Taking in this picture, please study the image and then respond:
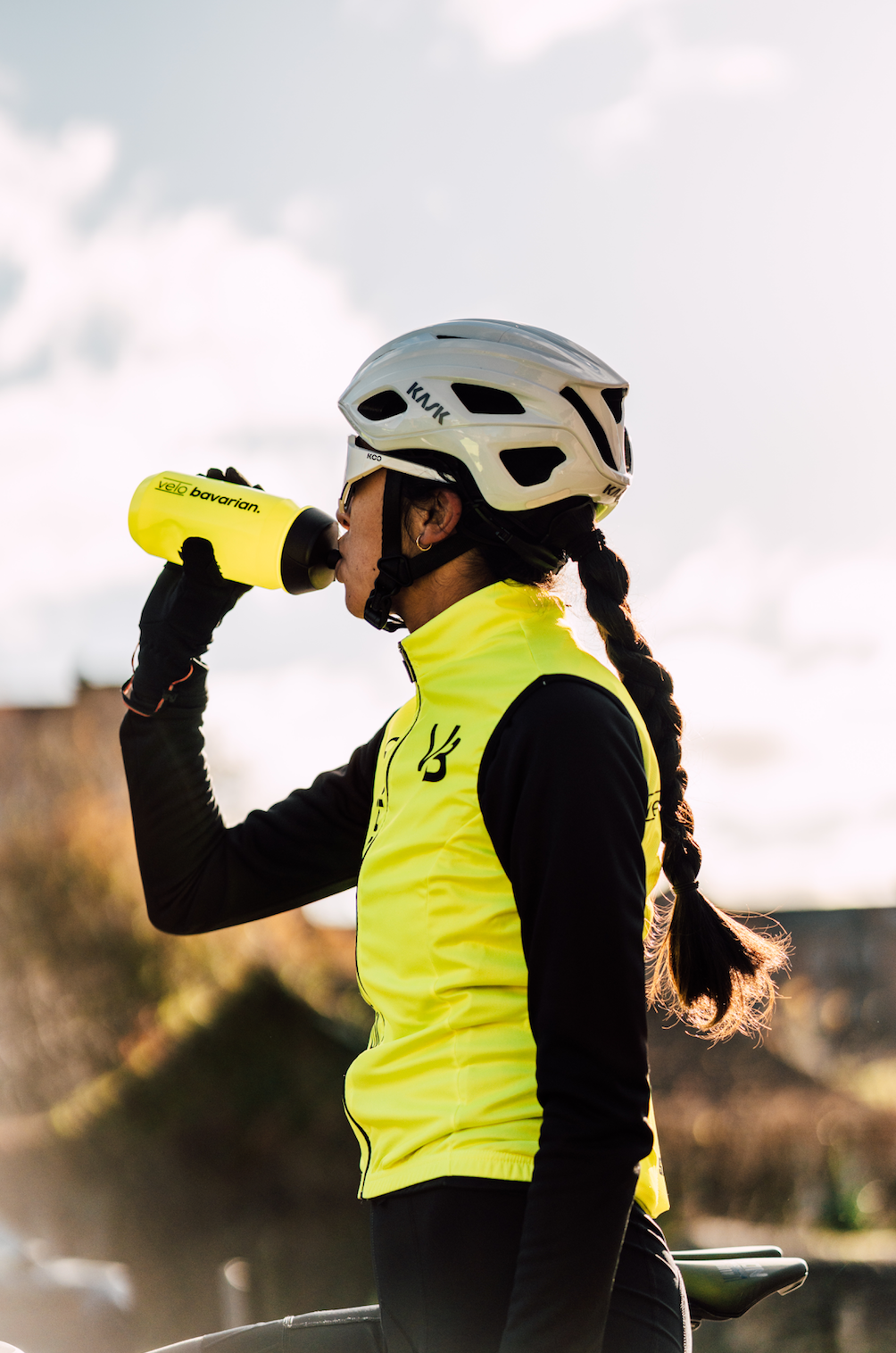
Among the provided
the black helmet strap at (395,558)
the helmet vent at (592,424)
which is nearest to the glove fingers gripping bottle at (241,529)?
the black helmet strap at (395,558)

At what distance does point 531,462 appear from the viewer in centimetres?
180

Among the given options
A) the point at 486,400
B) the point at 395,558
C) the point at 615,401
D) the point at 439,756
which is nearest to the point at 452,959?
the point at 439,756

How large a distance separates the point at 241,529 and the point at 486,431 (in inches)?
24.6

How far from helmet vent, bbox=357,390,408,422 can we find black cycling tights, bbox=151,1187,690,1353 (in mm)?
1157

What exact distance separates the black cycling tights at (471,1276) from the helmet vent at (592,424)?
3.69 ft

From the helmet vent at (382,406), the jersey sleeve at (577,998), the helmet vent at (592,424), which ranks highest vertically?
the helmet vent at (382,406)

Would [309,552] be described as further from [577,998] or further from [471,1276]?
[471,1276]

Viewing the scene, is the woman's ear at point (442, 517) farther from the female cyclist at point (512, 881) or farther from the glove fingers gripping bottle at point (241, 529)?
the glove fingers gripping bottle at point (241, 529)

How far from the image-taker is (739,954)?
178 centimetres

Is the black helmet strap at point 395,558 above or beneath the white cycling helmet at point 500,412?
beneath

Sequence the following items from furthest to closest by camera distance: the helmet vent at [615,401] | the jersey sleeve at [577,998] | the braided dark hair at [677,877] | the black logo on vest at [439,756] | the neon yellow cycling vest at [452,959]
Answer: the helmet vent at [615,401], the braided dark hair at [677,877], the black logo on vest at [439,756], the neon yellow cycling vest at [452,959], the jersey sleeve at [577,998]

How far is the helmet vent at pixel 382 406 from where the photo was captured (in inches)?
73.4

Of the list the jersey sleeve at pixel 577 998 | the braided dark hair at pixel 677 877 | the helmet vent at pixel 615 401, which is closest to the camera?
the jersey sleeve at pixel 577 998

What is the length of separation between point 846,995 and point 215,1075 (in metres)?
8.81
